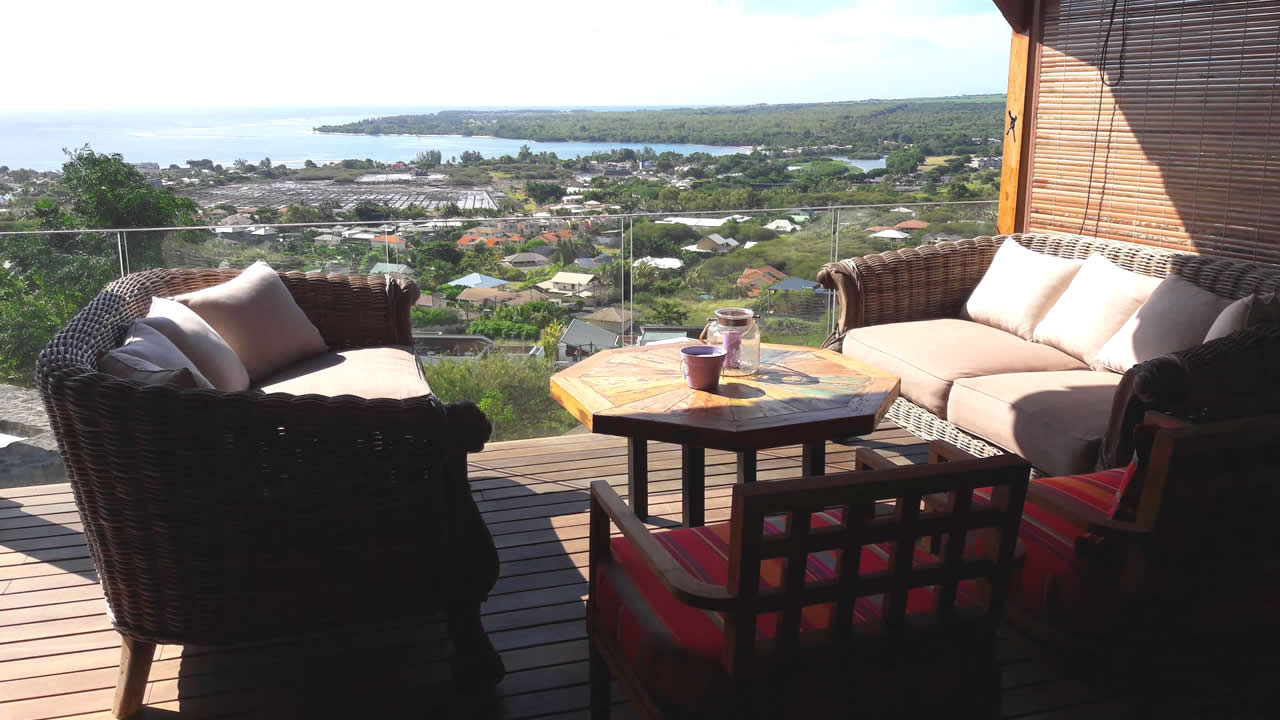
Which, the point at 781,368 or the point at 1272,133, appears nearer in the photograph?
the point at 781,368

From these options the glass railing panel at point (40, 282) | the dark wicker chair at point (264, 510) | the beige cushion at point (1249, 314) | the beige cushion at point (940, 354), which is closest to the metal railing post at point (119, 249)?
the glass railing panel at point (40, 282)

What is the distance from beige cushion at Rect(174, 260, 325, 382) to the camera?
3.13 m

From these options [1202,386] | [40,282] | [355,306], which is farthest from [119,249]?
[1202,386]

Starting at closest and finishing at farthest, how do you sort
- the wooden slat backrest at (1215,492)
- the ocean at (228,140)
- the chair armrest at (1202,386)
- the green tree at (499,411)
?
the wooden slat backrest at (1215,492), the chair armrest at (1202,386), the green tree at (499,411), the ocean at (228,140)

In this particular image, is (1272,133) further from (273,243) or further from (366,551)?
(273,243)

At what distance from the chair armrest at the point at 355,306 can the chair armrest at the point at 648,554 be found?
85.6 inches

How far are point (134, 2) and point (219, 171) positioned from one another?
5224 millimetres

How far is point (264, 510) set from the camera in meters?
1.88

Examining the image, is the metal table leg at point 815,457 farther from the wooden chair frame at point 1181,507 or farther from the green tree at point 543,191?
the green tree at point 543,191

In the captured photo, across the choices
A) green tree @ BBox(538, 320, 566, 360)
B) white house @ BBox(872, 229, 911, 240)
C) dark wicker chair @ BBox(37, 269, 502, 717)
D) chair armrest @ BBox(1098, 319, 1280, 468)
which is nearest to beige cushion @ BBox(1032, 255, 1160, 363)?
chair armrest @ BBox(1098, 319, 1280, 468)

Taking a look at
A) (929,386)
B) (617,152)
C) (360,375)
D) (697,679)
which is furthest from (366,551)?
(617,152)

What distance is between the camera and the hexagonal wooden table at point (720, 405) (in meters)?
2.40

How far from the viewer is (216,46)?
18.0 metres

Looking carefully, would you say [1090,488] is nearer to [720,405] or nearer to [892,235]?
[720,405]
